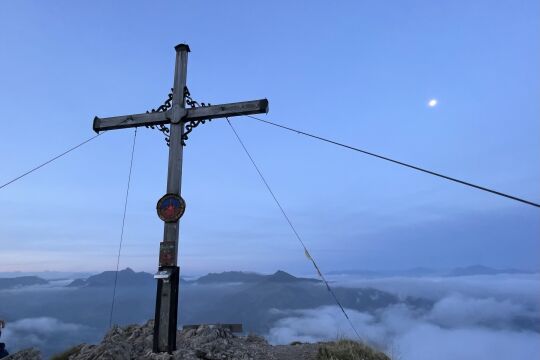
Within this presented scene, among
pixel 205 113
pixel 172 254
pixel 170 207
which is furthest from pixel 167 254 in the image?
pixel 205 113

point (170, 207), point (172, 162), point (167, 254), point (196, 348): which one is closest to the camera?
point (196, 348)

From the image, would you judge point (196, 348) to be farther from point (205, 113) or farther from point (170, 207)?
point (205, 113)

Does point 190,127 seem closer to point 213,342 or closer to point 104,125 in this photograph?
point 104,125

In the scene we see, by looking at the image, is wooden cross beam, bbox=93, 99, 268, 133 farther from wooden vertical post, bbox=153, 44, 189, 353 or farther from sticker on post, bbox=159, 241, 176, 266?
sticker on post, bbox=159, 241, 176, 266

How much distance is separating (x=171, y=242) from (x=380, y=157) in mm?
5975

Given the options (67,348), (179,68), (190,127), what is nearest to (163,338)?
(67,348)

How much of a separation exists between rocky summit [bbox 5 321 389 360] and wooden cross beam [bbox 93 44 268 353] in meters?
0.73

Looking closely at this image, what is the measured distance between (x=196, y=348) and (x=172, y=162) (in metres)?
5.06

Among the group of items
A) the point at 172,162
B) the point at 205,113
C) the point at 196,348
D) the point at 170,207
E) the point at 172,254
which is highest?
the point at 205,113

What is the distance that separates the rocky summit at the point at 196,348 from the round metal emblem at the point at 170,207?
3381 millimetres

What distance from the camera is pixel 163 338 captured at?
9.47 metres

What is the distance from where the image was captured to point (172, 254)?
9945mm

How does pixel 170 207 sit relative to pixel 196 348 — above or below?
above

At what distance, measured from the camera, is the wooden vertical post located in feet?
31.2
